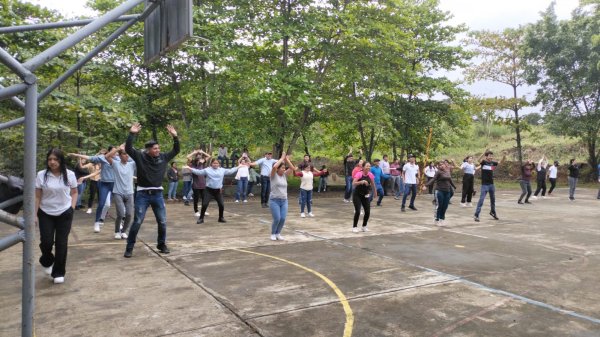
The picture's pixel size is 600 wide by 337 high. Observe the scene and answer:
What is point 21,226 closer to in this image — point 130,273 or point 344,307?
point 344,307

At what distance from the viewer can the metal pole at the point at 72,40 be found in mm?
2219

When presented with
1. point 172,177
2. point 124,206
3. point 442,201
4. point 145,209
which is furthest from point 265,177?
point 145,209

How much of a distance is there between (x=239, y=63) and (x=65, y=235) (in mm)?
11240

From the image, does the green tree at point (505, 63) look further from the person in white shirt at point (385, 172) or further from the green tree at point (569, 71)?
the person in white shirt at point (385, 172)

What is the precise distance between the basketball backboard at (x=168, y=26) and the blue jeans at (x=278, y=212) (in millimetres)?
4724

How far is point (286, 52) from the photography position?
729 inches

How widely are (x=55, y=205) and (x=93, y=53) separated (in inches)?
125

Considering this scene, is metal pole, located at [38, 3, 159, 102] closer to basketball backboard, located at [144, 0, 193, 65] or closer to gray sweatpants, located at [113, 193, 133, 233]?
basketball backboard, located at [144, 0, 193, 65]

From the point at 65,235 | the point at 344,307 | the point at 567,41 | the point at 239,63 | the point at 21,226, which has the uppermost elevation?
the point at 567,41

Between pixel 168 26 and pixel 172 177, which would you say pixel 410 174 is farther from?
pixel 168 26

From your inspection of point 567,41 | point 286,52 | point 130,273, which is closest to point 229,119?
point 286,52

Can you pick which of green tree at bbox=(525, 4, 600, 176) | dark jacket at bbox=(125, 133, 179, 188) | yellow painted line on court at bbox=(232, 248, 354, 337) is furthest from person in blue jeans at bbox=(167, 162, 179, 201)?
green tree at bbox=(525, 4, 600, 176)

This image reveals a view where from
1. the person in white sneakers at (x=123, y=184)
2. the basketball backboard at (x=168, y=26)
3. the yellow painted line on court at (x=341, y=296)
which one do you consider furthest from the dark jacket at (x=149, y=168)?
the basketball backboard at (x=168, y=26)

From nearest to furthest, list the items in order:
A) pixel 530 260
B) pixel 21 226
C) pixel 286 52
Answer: pixel 21 226, pixel 530 260, pixel 286 52
